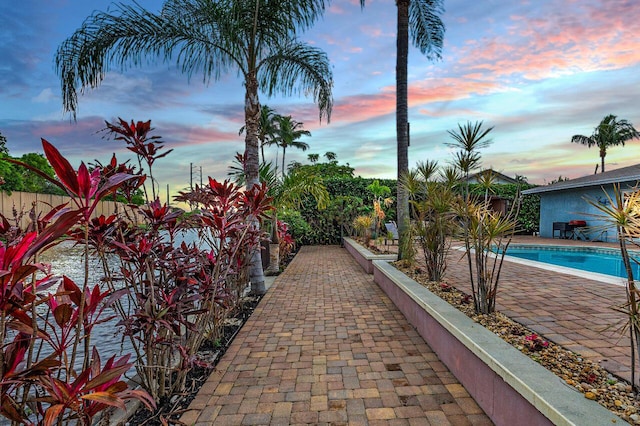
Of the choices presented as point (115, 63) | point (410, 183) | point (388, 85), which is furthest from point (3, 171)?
point (410, 183)

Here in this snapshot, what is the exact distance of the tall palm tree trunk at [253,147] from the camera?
5.54 m

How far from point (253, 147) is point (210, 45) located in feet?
6.63

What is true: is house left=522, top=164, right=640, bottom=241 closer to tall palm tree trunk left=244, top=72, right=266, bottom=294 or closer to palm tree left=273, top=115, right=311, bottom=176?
tall palm tree trunk left=244, top=72, right=266, bottom=294

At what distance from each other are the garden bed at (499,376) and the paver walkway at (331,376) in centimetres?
13

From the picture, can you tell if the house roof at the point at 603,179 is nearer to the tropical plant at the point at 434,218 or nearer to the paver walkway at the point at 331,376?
the tropical plant at the point at 434,218

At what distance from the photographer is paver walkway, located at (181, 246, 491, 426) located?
2254 millimetres

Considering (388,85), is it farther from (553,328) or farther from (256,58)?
(553,328)

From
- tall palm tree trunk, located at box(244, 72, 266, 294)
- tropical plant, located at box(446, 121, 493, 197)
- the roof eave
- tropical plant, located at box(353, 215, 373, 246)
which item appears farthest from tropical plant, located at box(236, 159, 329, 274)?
the roof eave

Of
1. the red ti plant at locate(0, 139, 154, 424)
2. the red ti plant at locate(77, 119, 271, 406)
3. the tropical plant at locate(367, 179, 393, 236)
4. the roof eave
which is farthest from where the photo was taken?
the tropical plant at locate(367, 179, 393, 236)

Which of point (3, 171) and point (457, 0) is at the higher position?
point (457, 0)

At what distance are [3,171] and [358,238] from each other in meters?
18.8

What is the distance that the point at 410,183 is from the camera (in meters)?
5.27

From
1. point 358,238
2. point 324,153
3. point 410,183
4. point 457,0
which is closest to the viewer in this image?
point 410,183

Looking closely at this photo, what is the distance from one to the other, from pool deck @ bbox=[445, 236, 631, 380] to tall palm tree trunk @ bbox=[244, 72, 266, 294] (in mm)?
3110
